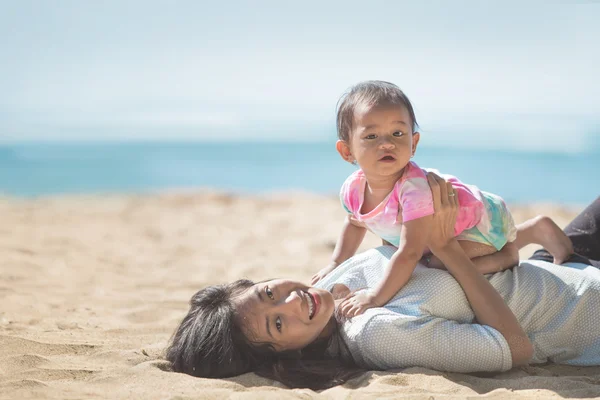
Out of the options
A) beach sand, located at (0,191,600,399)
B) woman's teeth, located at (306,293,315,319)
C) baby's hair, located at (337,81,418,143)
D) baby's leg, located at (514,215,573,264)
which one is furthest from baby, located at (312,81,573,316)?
beach sand, located at (0,191,600,399)

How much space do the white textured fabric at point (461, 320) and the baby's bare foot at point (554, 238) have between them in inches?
9.8

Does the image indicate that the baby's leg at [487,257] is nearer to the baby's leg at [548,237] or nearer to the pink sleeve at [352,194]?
the baby's leg at [548,237]

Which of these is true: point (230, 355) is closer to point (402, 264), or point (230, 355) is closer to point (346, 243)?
point (402, 264)

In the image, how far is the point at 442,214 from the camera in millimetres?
3277

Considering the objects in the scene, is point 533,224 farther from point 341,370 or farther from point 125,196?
point 125,196

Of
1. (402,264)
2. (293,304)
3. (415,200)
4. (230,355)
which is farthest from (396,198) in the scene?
(230,355)

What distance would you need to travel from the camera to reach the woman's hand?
3.27 metres

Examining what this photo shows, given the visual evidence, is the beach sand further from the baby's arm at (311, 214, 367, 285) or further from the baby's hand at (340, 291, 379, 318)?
the baby's arm at (311, 214, 367, 285)

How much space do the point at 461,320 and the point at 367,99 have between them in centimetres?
115

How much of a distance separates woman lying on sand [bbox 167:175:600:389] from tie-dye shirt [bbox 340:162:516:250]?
81mm

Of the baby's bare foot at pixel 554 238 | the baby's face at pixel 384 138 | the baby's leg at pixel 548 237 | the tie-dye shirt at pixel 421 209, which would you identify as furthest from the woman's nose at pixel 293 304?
the baby's bare foot at pixel 554 238

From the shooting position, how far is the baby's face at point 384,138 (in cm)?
327

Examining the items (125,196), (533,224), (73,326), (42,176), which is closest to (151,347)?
(73,326)

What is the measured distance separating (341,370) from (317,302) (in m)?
0.37
